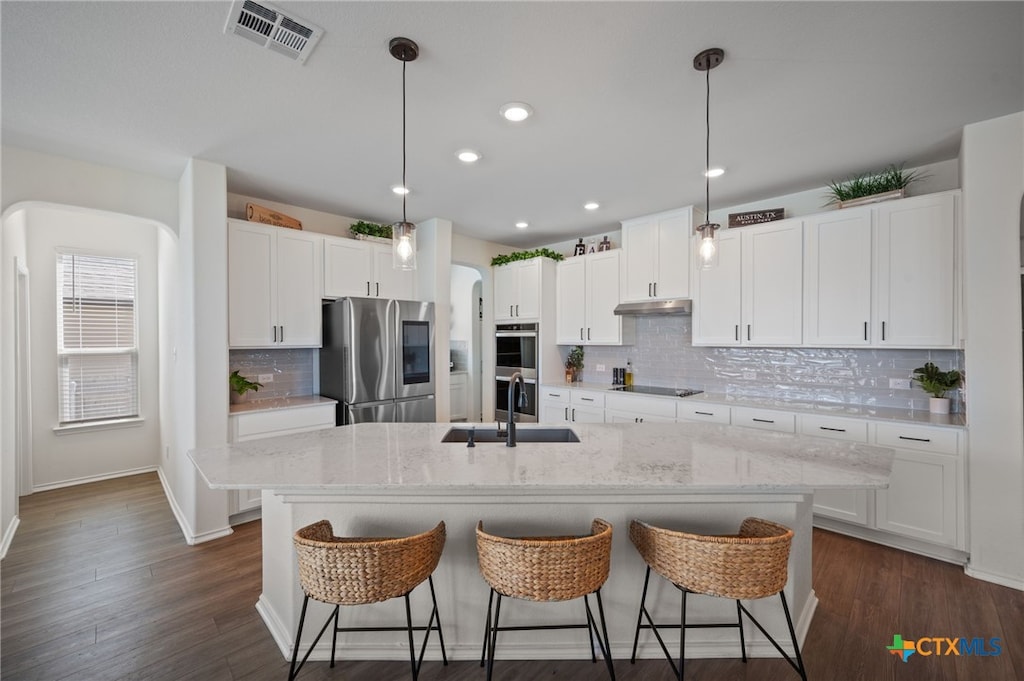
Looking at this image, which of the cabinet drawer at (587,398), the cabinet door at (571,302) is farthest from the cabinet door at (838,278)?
the cabinet door at (571,302)

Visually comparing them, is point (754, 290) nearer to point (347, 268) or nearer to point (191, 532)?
point (347, 268)

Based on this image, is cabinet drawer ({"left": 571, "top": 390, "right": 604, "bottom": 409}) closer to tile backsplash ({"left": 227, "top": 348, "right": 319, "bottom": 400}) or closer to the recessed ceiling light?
tile backsplash ({"left": 227, "top": 348, "right": 319, "bottom": 400})

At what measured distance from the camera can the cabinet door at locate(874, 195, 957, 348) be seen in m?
2.83

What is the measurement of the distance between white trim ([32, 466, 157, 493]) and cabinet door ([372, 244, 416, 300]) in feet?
10.3

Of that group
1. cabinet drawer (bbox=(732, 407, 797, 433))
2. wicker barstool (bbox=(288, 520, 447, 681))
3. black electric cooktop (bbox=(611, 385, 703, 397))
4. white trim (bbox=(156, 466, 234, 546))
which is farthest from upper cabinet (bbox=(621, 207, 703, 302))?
white trim (bbox=(156, 466, 234, 546))

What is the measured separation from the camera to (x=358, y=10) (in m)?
1.67

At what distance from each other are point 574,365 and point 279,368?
3.19m

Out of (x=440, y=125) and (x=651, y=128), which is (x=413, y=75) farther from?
(x=651, y=128)

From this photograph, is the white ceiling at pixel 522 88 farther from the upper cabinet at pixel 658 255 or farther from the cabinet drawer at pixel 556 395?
the cabinet drawer at pixel 556 395

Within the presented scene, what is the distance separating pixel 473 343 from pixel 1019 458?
5500 millimetres

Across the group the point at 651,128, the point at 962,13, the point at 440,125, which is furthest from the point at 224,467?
the point at 962,13

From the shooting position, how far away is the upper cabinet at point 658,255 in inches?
162

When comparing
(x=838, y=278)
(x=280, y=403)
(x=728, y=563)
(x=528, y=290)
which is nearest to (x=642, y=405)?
(x=838, y=278)

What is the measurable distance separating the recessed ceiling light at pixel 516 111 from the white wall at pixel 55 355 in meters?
3.65
